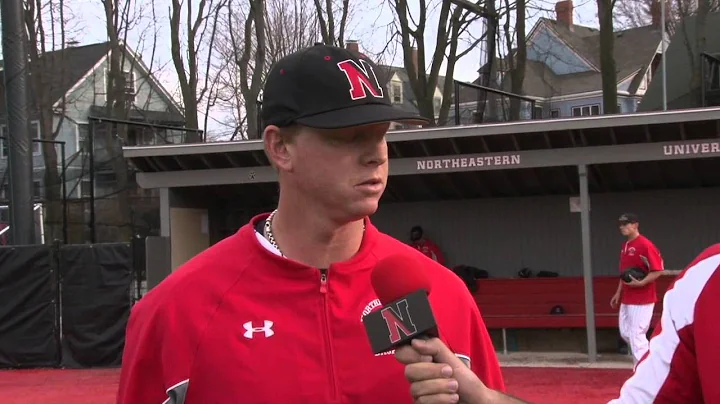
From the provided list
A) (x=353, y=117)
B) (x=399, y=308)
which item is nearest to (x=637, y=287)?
(x=353, y=117)

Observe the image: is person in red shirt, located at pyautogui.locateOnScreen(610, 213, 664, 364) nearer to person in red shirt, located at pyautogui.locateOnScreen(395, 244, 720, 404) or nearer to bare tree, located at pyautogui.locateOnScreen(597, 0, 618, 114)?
person in red shirt, located at pyautogui.locateOnScreen(395, 244, 720, 404)

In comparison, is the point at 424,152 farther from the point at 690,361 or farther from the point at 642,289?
the point at 690,361

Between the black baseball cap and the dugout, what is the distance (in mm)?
9008

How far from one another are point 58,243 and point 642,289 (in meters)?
8.60

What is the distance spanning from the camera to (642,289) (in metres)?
9.97

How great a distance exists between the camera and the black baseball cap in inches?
78.1

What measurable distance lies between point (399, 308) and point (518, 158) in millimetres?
10054

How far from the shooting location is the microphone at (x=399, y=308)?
5.28ft

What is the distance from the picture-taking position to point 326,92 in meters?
2.02

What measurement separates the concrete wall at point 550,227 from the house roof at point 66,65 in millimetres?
14495

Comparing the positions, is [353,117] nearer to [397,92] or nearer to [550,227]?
[550,227]

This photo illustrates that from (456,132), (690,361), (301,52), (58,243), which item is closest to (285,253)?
(301,52)

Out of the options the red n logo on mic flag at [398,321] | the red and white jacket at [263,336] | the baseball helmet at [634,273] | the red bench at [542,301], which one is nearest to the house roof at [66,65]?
the red bench at [542,301]

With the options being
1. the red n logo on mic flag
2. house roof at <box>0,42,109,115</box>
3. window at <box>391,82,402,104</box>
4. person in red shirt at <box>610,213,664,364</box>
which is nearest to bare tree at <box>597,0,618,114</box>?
person in red shirt at <box>610,213,664,364</box>
